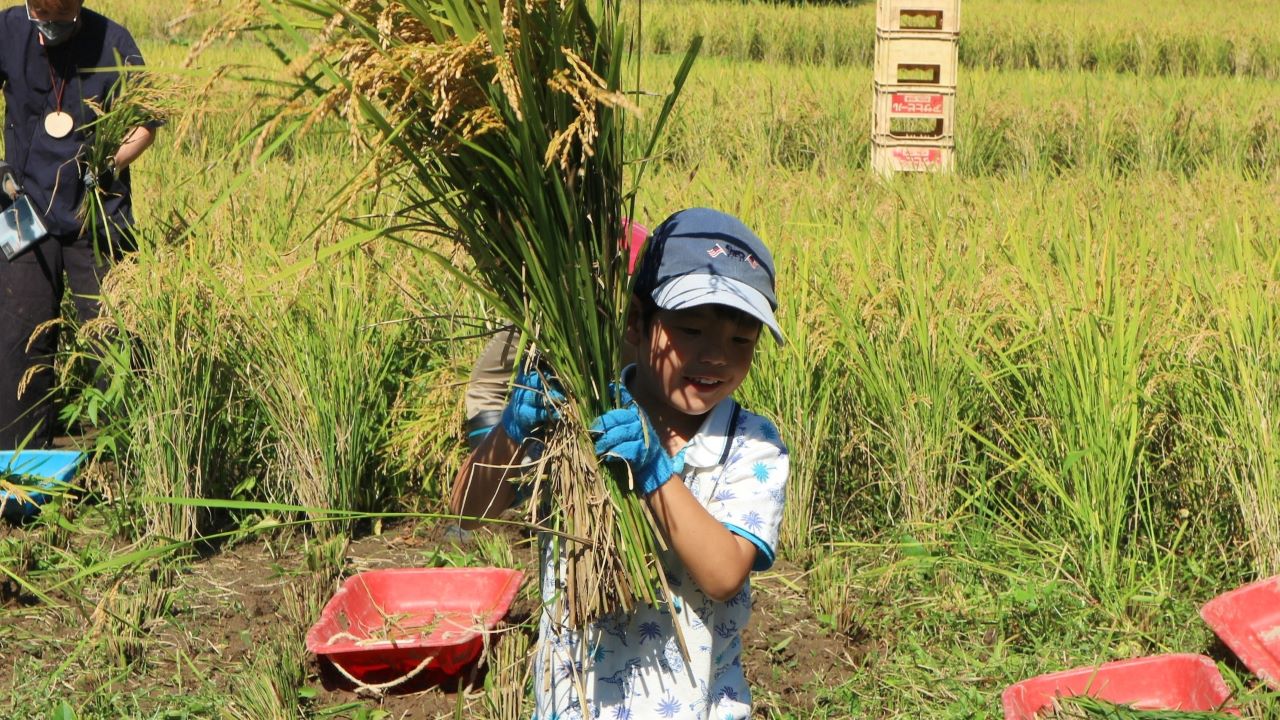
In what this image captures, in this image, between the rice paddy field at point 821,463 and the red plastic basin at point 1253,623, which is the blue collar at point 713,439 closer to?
the rice paddy field at point 821,463

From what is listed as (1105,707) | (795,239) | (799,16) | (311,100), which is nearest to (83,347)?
(795,239)

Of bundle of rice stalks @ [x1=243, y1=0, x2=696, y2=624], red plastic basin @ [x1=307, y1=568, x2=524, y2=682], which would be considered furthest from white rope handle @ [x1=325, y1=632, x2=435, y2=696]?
bundle of rice stalks @ [x1=243, y1=0, x2=696, y2=624]

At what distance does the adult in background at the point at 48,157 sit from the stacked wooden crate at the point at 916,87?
158 inches

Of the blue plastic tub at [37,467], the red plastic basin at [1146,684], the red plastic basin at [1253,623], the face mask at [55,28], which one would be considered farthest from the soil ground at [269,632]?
the face mask at [55,28]

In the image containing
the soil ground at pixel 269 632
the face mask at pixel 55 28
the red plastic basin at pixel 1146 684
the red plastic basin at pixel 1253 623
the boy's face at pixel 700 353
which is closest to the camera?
the boy's face at pixel 700 353

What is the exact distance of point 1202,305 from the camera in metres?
3.27

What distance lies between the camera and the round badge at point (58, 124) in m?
3.92

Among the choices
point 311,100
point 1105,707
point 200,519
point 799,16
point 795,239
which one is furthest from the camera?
point 799,16

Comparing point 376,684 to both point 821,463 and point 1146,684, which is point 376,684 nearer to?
point 821,463

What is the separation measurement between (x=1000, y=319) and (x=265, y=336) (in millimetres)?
1940

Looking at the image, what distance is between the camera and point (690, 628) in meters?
1.61

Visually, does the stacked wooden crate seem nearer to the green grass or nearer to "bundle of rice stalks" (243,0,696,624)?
the green grass

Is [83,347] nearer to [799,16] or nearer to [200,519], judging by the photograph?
[200,519]

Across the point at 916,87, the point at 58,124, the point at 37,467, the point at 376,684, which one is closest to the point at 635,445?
the point at 376,684
